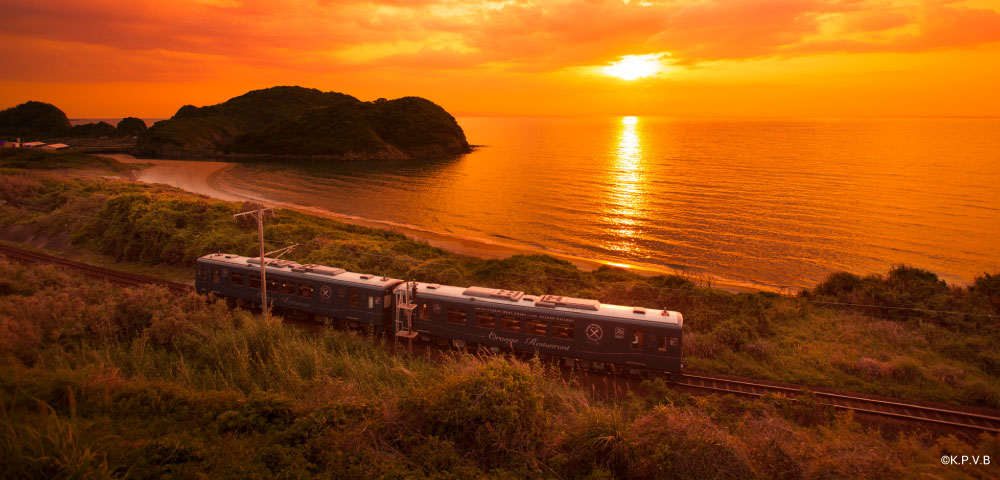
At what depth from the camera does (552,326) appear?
19.5m

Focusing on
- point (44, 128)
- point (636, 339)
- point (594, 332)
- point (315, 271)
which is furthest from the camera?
point (44, 128)

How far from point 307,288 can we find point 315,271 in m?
0.95

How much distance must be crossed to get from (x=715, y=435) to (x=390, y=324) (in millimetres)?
16500

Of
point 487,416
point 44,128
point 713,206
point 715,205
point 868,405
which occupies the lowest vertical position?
point 868,405

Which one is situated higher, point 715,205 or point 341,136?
point 341,136

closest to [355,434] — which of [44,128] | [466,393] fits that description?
[466,393]

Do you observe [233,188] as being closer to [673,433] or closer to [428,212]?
[428,212]

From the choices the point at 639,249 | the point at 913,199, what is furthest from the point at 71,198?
the point at 913,199

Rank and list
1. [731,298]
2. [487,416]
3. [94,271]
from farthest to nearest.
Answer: [94,271], [731,298], [487,416]

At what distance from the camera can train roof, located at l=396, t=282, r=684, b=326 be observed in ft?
61.5

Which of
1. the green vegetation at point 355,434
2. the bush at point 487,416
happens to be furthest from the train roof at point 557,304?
the bush at point 487,416

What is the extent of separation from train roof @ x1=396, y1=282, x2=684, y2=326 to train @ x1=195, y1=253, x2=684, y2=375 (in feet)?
0.13

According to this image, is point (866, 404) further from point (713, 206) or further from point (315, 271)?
point (713, 206)

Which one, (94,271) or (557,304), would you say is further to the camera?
(94,271)
